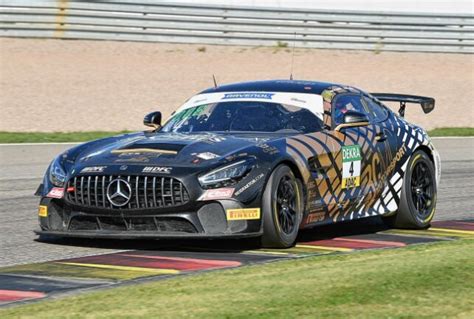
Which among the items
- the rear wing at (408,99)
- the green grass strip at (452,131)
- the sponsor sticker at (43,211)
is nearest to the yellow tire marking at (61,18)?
the green grass strip at (452,131)

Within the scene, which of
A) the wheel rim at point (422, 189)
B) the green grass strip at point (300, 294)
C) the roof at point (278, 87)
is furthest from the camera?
the wheel rim at point (422, 189)

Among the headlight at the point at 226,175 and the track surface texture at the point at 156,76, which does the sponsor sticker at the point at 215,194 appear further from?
the track surface texture at the point at 156,76

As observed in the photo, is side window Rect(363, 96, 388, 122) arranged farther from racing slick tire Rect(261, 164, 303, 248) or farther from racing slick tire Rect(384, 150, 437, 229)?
racing slick tire Rect(261, 164, 303, 248)

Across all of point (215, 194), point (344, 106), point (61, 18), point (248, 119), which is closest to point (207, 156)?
point (215, 194)

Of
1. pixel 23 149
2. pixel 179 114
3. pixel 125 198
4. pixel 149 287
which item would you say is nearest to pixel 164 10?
pixel 23 149

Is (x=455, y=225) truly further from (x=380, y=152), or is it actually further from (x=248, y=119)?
(x=248, y=119)

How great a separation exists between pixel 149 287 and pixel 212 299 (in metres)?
0.66

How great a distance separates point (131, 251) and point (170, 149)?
2.77ft

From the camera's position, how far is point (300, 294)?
7152mm

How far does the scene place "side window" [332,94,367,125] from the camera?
10758mm

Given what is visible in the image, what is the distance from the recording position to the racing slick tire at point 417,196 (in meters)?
11.2


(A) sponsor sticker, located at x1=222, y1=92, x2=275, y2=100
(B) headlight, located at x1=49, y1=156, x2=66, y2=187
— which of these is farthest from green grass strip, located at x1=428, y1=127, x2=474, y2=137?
(B) headlight, located at x1=49, y1=156, x2=66, y2=187

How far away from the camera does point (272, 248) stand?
967 centimetres

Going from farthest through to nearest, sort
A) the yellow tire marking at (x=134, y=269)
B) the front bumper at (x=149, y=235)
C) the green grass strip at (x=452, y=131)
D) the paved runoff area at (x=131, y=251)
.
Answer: the green grass strip at (x=452, y=131) < the front bumper at (x=149, y=235) < the yellow tire marking at (x=134, y=269) < the paved runoff area at (x=131, y=251)
